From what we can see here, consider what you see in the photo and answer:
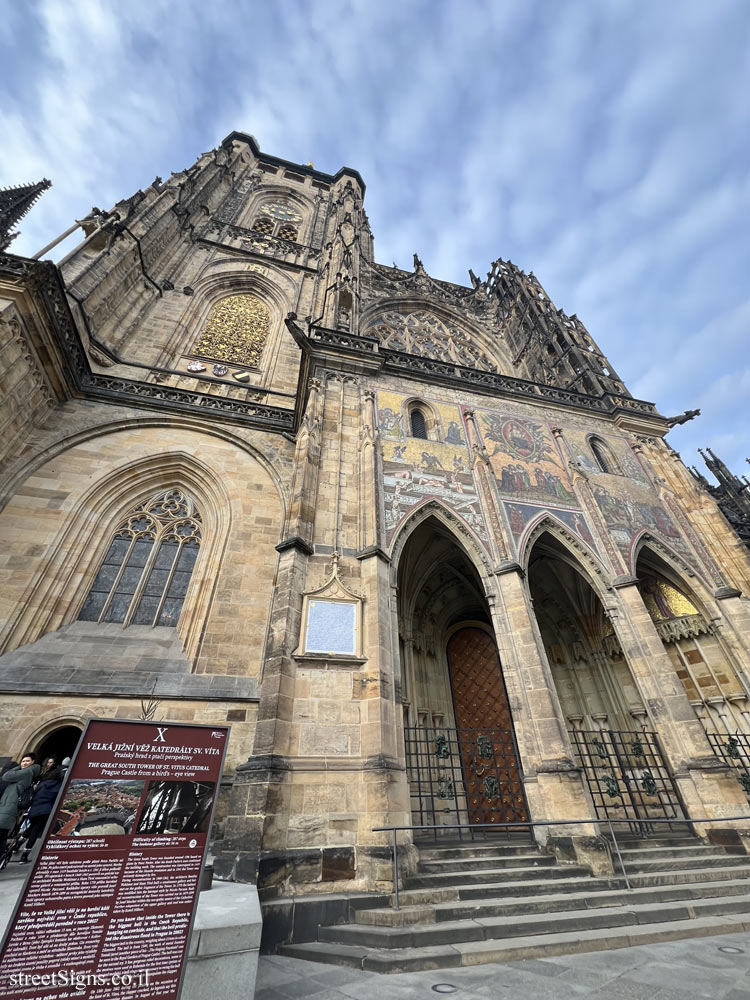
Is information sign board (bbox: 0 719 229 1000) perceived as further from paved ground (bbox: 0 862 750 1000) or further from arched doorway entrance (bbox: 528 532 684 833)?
arched doorway entrance (bbox: 528 532 684 833)

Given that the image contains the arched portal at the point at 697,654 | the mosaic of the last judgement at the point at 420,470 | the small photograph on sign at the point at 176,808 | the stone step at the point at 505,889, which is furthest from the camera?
the mosaic of the last judgement at the point at 420,470

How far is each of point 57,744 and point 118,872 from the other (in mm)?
6134

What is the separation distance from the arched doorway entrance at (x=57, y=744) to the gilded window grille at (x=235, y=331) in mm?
10618

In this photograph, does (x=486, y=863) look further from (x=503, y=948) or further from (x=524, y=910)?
(x=503, y=948)

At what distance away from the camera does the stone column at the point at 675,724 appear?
6.03 metres

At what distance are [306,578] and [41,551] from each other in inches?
201

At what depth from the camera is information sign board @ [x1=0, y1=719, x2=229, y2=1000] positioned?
1.63 meters

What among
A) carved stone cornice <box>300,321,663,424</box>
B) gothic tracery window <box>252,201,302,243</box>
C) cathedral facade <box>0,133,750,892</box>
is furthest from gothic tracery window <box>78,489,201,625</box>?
gothic tracery window <box>252,201,302,243</box>

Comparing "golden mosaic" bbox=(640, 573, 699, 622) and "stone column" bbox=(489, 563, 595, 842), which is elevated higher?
"golden mosaic" bbox=(640, 573, 699, 622)

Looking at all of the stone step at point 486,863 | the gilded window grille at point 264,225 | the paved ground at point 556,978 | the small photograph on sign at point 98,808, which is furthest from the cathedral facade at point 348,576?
the gilded window grille at point 264,225

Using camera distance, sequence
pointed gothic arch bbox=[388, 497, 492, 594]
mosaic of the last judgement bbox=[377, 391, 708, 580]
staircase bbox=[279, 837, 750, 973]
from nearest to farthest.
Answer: staircase bbox=[279, 837, 750, 973] < pointed gothic arch bbox=[388, 497, 492, 594] < mosaic of the last judgement bbox=[377, 391, 708, 580]

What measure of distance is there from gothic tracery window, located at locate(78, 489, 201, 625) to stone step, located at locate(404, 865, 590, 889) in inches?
222

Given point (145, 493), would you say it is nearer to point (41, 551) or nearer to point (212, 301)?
point (41, 551)

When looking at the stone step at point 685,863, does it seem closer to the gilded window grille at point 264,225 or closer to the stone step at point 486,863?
the stone step at point 486,863
